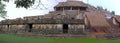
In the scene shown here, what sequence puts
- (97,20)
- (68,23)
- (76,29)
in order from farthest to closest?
(97,20) < (68,23) < (76,29)

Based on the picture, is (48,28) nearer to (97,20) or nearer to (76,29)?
(76,29)

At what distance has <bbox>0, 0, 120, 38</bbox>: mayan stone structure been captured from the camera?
39594mm

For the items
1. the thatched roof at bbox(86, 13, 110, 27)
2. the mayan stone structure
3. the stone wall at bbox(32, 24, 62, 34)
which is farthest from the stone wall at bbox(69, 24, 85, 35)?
the thatched roof at bbox(86, 13, 110, 27)

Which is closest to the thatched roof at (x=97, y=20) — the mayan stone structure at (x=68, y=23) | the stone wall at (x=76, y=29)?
the mayan stone structure at (x=68, y=23)

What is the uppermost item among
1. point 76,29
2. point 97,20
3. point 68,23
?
point 97,20

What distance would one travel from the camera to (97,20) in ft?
148

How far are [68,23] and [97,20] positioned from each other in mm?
6886

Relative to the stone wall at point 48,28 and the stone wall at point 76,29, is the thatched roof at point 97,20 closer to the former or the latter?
the stone wall at point 76,29

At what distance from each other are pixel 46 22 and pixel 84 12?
681 centimetres

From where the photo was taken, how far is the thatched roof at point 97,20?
144 ft

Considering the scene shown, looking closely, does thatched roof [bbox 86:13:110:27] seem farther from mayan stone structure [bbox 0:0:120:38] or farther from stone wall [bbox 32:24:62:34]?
stone wall [bbox 32:24:62:34]

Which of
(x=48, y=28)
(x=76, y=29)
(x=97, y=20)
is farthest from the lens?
(x=97, y=20)

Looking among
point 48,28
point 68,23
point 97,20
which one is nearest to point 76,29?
point 68,23

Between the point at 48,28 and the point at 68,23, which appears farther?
the point at 48,28
